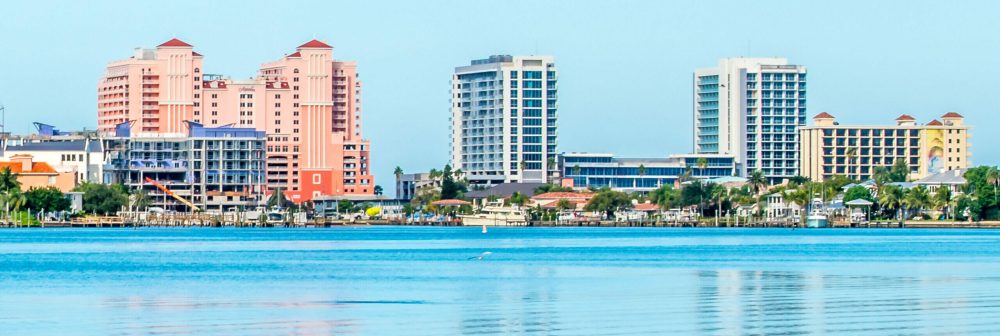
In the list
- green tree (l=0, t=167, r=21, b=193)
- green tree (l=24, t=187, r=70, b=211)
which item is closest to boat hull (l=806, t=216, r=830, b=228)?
green tree (l=24, t=187, r=70, b=211)

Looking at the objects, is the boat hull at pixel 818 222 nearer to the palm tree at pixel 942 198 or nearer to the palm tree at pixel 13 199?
the palm tree at pixel 942 198

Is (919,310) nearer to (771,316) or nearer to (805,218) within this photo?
(771,316)

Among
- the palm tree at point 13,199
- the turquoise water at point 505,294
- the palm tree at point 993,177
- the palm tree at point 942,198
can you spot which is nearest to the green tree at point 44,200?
the palm tree at point 13,199

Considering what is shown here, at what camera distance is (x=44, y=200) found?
184625 mm

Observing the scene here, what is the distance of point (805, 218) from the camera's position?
198 meters

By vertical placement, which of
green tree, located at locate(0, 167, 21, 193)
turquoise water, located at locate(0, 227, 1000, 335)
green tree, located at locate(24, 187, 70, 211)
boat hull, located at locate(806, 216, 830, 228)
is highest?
green tree, located at locate(0, 167, 21, 193)

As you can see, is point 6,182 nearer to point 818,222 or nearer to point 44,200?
point 44,200

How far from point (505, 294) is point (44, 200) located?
450 feet

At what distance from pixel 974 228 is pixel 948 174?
2012 cm

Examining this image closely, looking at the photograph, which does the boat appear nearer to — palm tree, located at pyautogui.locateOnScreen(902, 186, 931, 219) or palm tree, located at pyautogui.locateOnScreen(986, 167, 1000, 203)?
palm tree, located at pyautogui.locateOnScreen(902, 186, 931, 219)

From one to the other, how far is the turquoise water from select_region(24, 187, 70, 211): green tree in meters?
91.9

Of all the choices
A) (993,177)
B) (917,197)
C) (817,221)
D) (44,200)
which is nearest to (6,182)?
(44,200)

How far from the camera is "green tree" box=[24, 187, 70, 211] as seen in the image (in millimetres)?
184625

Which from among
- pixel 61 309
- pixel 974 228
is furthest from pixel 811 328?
pixel 974 228
